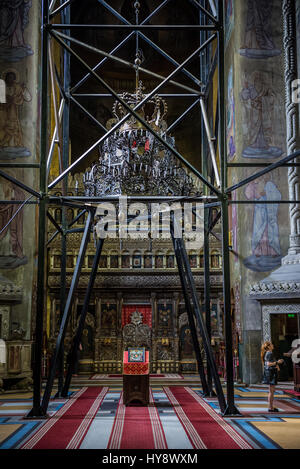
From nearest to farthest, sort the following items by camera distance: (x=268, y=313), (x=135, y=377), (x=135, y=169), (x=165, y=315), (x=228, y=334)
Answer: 1. (x=228, y=334)
2. (x=135, y=169)
3. (x=135, y=377)
4. (x=268, y=313)
5. (x=165, y=315)

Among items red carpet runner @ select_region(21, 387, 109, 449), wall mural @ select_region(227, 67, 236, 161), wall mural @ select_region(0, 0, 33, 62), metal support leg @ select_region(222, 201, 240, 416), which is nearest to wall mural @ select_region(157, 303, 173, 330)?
wall mural @ select_region(227, 67, 236, 161)

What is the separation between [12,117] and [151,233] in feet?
19.4

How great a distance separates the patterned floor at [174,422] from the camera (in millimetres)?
7312

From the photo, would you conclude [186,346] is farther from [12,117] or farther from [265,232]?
[12,117]

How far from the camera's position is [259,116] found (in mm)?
16703

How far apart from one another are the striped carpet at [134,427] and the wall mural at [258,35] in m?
11.4

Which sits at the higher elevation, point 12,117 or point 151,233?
point 12,117

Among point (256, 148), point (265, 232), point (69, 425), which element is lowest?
point (69, 425)

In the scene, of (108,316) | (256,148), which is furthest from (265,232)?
(108,316)

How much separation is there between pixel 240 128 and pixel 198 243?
5.25m

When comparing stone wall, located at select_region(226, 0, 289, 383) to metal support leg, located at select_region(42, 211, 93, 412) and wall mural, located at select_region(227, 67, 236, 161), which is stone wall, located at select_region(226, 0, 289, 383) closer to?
wall mural, located at select_region(227, 67, 236, 161)

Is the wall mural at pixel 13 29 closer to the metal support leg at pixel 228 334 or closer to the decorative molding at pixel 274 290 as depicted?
the metal support leg at pixel 228 334

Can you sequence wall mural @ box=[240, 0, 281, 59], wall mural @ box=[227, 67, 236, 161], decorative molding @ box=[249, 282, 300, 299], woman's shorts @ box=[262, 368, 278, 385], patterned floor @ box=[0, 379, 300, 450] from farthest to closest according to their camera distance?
wall mural @ box=[227, 67, 236, 161] → wall mural @ box=[240, 0, 281, 59] → decorative molding @ box=[249, 282, 300, 299] → woman's shorts @ box=[262, 368, 278, 385] → patterned floor @ box=[0, 379, 300, 450]

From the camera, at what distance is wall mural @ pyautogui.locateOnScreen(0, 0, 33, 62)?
54.8 ft
